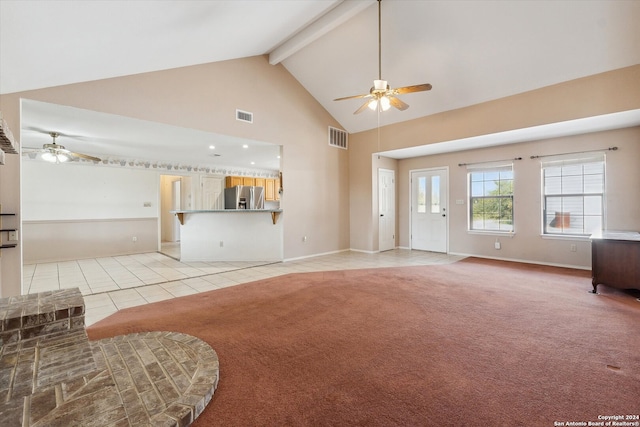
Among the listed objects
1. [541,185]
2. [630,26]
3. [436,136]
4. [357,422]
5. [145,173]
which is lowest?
[357,422]

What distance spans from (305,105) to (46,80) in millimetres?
4257

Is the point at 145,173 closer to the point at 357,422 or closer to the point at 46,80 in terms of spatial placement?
the point at 46,80

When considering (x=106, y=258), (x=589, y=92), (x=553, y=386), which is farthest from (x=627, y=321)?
(x=106, y=258)

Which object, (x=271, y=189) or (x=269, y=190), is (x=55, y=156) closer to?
(x=269, y=190)

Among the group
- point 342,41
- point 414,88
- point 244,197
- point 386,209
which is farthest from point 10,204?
point 386,209

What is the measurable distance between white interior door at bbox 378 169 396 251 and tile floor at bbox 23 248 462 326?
400 millimetres

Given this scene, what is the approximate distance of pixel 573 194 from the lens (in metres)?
5.08

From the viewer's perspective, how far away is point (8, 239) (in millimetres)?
3047

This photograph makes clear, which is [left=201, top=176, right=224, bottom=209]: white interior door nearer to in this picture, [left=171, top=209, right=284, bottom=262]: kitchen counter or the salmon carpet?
[left=171, top=209, right=284, bottom=262]: kitchen counter

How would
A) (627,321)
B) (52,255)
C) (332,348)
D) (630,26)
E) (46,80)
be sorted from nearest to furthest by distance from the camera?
(332,348) < (627,321) < (46,80) < (630,26) < (52,255)

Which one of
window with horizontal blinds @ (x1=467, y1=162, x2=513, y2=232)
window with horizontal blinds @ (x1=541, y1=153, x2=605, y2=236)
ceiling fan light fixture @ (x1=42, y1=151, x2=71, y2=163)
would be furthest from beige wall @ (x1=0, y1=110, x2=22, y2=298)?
window with horizontal blinds @ (x1=541, y1=153, x2=605, y2=236)

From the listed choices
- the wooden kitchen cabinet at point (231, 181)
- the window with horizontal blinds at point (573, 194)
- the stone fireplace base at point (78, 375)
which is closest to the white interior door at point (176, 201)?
the wooden kitchen cabinet at point (231, 181)

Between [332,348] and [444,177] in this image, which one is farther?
[444,177]

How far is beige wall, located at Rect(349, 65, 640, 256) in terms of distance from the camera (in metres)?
3.88
